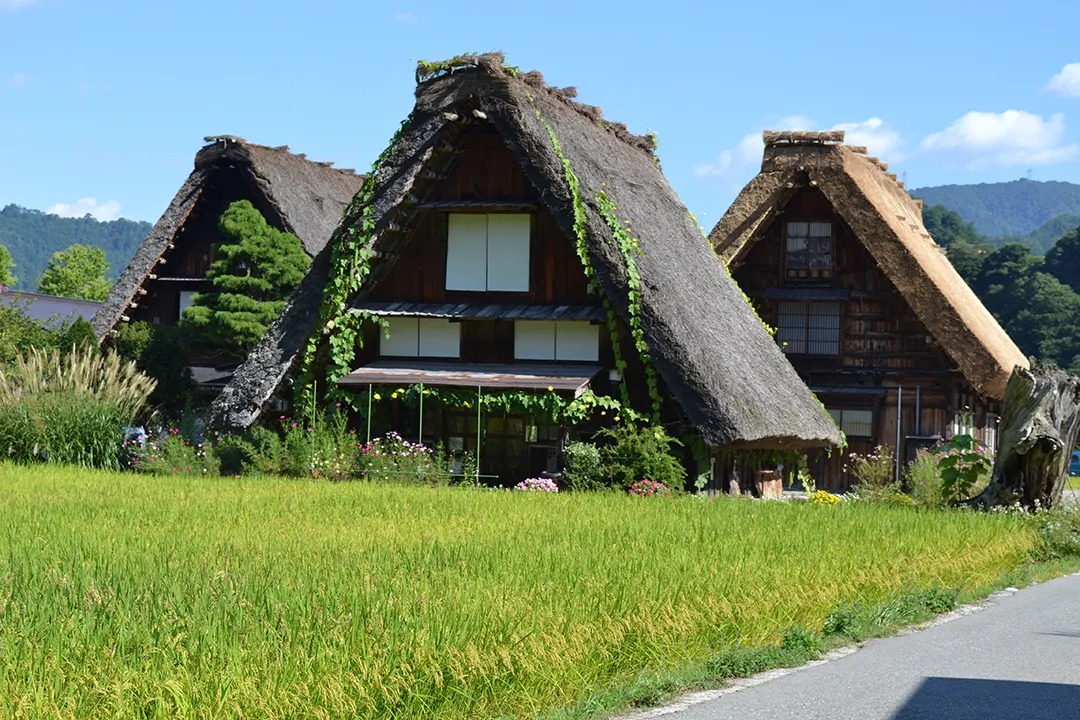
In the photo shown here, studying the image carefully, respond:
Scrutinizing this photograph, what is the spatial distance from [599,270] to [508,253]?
2240 millimetres

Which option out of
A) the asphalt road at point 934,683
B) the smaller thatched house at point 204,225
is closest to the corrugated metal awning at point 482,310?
the smaller thatched house at point 204,225

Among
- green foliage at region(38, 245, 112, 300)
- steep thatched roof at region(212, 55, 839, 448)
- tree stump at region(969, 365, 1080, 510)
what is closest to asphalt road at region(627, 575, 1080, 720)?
tree stump at region(969, 365, 1080, 510)

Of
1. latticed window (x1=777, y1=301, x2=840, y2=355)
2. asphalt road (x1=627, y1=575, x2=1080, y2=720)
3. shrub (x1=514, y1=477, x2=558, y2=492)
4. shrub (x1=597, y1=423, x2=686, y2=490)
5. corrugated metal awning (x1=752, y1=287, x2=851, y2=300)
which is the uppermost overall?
corrugated metal awning (x1=752, y1=287, x2=851, y2=300)

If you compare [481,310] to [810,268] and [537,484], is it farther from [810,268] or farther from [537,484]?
[810,268]

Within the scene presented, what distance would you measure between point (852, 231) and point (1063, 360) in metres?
33.8

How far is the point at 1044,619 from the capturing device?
9.39 metres

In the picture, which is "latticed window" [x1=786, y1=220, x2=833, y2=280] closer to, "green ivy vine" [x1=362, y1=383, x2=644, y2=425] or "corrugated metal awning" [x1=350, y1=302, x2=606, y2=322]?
"corrugated metal awning" [x1=350, y1=302, x2=606, y2=322]

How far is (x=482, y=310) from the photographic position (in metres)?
20.1

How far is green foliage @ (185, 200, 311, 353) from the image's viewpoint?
2553 cm

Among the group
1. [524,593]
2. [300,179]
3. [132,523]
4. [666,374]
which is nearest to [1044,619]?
[524,593]

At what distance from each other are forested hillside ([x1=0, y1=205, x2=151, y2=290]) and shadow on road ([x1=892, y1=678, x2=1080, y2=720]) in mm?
152687

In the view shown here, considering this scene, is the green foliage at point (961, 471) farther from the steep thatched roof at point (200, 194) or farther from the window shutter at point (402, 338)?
the steep thatched roof at point (200, 194)

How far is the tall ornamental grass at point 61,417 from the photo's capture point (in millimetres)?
18625

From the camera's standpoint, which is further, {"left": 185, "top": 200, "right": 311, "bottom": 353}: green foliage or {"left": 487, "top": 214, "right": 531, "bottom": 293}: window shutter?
{"left": 185, "top": 200, "right": 311, "bottom": 353}: green foliage
